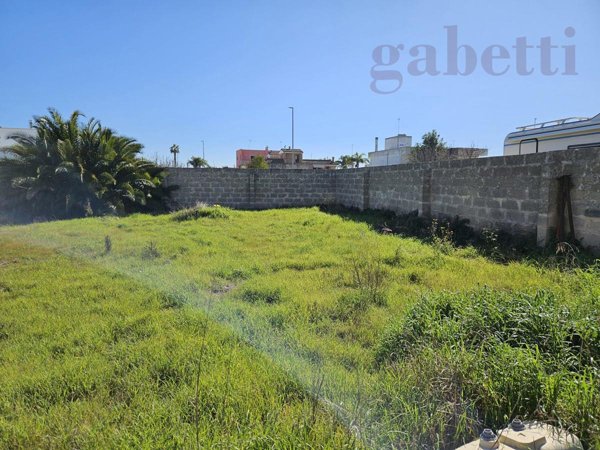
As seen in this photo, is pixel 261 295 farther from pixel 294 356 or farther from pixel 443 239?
pixel 443 239

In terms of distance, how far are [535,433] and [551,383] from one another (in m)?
0.36

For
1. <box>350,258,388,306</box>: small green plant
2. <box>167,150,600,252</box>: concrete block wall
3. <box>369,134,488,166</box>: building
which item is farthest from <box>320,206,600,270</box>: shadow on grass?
<box>369,134,488,166</box>: building

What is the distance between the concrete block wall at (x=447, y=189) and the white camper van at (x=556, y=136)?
60.1 inches

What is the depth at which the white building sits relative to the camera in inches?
1272

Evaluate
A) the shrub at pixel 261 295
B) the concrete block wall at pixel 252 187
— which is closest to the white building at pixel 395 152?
the concrete block wall at pixel 252 187

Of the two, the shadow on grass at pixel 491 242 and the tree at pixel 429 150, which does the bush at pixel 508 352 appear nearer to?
the shadow on grass at pixel 491 242

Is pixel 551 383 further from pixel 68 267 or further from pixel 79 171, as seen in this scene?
pixel 79 171

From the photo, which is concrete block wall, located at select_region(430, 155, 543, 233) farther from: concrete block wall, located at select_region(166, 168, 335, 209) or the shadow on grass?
concrete block wall, located at select_region(166, 168, 335, 209)

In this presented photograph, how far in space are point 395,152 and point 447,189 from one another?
26.0 metres

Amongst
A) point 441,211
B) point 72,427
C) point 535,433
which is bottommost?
point 72,427

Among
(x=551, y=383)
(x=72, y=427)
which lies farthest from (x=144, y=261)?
(x=551, y=383)

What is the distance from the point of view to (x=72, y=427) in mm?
2186

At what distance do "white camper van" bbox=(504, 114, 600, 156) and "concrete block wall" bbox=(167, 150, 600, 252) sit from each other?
153 centimetres

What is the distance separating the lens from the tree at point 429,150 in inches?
1085
